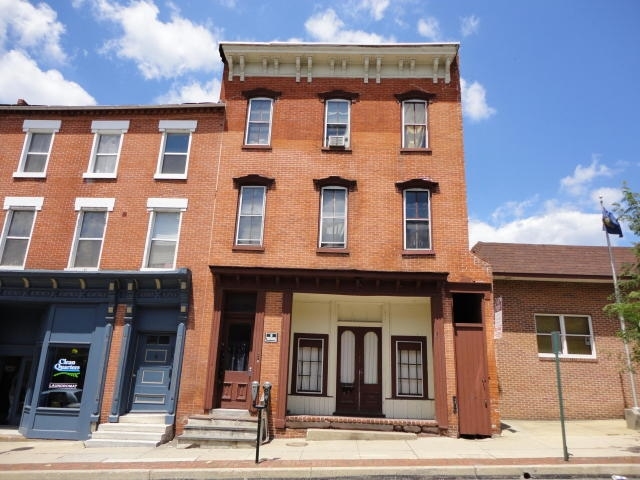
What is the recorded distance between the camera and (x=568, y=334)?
51.1 ft

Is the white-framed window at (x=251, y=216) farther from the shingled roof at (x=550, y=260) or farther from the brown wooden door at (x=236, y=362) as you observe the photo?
the shingled roof at (x=550, y=260)

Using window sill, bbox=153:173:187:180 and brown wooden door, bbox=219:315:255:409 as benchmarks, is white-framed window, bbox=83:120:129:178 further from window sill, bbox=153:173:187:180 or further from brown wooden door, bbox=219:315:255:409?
brown wooden door, bbox=219:315:255:409

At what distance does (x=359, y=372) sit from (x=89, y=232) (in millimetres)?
9630

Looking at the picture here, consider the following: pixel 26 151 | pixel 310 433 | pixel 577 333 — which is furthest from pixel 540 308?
pixel 26 151

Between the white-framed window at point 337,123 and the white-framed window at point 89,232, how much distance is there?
7.32 m

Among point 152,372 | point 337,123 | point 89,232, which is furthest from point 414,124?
point 152,372

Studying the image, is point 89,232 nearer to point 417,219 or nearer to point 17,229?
point 17,229

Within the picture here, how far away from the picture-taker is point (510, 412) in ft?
49.0

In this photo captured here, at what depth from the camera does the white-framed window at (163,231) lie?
44.8 feet

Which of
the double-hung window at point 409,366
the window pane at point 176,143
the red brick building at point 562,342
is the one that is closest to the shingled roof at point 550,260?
the red brick building at point 562,342

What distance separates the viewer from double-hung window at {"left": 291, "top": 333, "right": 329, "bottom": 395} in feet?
44.1

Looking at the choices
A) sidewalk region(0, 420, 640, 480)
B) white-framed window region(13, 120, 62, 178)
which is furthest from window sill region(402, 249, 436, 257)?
white-framed window region(13, 120, 62, 178)

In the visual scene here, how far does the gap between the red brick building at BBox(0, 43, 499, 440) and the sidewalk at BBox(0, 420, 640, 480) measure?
3.16 ft

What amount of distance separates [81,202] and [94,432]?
697 cm
